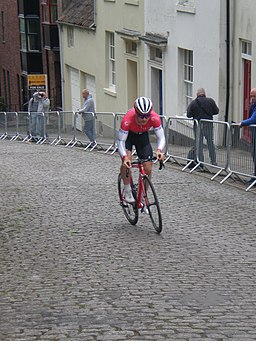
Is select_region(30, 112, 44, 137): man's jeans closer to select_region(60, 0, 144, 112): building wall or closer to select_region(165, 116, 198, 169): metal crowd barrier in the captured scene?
select_region(60, 0, 144, 112): building wall

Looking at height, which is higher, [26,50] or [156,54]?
[156,54]

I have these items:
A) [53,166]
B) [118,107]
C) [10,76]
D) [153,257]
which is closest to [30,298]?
[153,257]

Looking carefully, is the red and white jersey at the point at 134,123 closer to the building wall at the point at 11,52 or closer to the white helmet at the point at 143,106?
the white helmet at the point at 143,106

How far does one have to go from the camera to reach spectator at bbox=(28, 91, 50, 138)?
2858cm

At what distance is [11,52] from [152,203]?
136ft

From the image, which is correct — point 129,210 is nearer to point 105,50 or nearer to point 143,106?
point 143,106

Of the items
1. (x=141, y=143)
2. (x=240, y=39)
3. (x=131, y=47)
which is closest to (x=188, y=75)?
(x=240, y=39)

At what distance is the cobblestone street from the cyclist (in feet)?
2.74

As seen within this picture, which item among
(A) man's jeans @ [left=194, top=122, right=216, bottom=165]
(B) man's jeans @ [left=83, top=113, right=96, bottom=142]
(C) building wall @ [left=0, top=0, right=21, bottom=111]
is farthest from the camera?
(C) building wall @ [left=0, top=0, right=21, bottom=111]

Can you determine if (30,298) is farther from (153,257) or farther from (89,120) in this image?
(89,120)

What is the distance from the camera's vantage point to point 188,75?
26.7 meters

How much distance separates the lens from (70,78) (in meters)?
39.9

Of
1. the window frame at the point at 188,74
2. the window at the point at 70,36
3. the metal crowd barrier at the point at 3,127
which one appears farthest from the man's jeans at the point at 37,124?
the window at the point at 70,36

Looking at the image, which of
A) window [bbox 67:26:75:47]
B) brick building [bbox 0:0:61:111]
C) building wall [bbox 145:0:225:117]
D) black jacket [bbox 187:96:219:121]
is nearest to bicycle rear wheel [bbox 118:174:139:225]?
black jacket [bbox 187:96:219:121]
